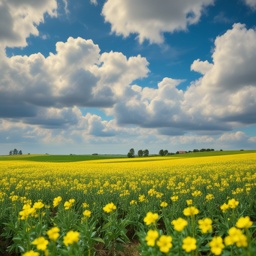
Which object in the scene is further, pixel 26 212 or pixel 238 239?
pixel 26 212

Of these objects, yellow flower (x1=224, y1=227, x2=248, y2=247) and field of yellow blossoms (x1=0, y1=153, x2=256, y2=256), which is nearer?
yellow flower (x1=224, y1=227, x2=248, y2=247)

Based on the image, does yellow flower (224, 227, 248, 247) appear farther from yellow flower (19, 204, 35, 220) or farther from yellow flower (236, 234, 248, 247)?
yellow flower (19, 204, 35, 220)

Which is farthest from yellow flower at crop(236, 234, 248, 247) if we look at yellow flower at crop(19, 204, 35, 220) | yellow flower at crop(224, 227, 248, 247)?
yellow flower at crop(19, 204, 35, 220)

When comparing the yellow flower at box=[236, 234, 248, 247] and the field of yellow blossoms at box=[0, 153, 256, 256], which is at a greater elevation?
the yellow flower at box=[236, 234, 248, 247]

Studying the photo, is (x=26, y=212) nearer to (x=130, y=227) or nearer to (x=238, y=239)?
(x=238, y=239)

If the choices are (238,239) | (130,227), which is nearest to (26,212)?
(238,239)

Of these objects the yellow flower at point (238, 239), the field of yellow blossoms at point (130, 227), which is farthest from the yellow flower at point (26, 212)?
the yellow flower at point (238, 239)

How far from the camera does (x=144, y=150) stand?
4545 inches

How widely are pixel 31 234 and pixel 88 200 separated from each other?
4108mm

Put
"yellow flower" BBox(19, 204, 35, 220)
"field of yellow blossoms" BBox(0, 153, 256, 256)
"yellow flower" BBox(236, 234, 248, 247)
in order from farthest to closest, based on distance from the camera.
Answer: "yellow flower" BBox(19, 204, 35, 220) → "field of yellow blossoms" BBox(0, 153, 256, 256) → "yellow flower" BBox(236, 234, 248, 247)

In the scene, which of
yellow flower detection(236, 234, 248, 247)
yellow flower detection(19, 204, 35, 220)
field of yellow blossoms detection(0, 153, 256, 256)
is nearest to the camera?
yellow flower detection(236, 234, 248, 247)

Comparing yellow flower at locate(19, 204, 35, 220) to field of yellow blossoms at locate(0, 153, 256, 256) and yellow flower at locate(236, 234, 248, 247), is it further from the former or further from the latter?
yellow flower at locate(236, 234, 248, 247)

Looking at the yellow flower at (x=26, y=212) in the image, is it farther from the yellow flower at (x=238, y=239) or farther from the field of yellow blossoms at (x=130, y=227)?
the yellow flower at (x=238, y=239)

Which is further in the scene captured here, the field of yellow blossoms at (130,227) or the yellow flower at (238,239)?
the field of yellow blossoms at (130,227)
